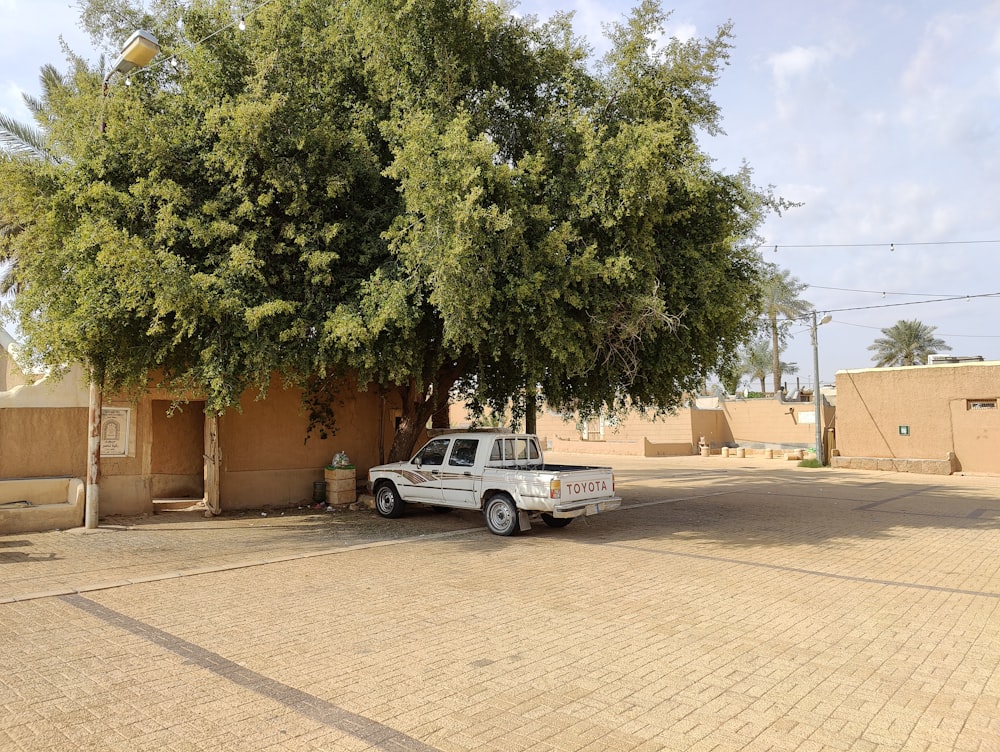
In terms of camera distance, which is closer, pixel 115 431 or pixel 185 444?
pixel 115 431

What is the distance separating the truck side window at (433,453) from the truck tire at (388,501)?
88 cm

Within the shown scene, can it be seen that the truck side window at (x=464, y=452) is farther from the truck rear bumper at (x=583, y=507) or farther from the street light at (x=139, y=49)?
the street light at (x=139, y=49)

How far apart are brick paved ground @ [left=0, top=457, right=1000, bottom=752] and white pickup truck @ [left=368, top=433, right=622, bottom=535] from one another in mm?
525

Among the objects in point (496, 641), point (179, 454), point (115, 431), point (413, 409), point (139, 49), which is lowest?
point (496, 641)

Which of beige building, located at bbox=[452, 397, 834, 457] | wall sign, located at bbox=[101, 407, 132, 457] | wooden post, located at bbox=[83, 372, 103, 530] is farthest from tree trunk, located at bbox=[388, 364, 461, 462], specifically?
beige building, located at bbox=[452, 397, 834, 457]

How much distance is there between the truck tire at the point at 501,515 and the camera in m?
11.6

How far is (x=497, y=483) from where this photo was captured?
11.8 meters

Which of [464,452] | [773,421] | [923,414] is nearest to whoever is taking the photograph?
[464,452]

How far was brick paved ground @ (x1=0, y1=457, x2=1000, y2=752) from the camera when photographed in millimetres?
4348

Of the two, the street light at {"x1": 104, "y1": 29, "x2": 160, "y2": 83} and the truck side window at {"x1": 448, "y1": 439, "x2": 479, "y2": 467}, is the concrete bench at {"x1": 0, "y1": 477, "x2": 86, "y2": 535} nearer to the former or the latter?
the truck side window at {"x1": 448, "y1": 439, "x2": 479, "y2": 467}

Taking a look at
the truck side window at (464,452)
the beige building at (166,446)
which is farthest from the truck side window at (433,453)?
the beige building at (166,446)

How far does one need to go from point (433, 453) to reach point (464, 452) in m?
0.82

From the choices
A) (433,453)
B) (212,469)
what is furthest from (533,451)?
(212,469)

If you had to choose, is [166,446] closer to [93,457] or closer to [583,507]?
[93,457]
